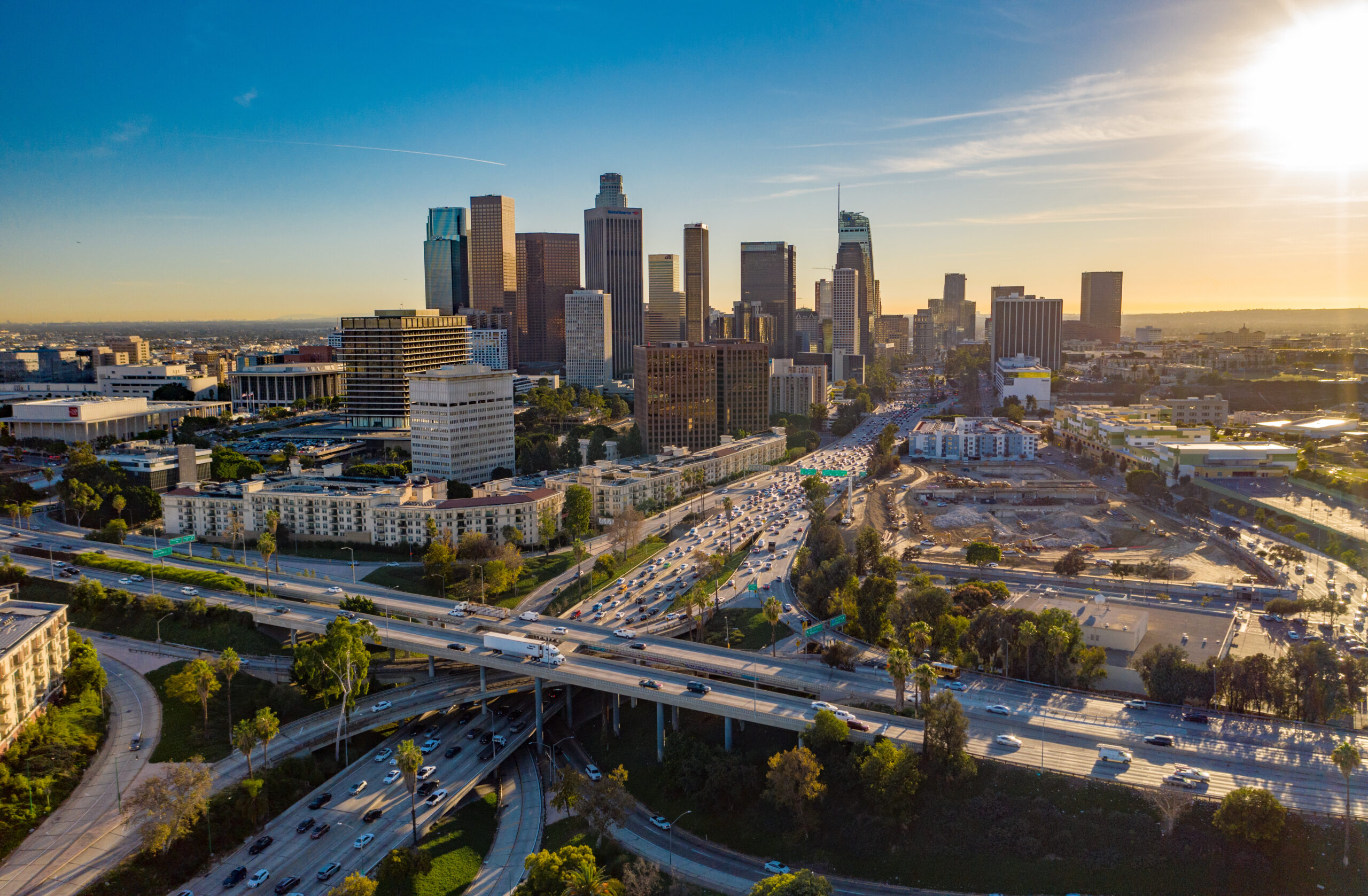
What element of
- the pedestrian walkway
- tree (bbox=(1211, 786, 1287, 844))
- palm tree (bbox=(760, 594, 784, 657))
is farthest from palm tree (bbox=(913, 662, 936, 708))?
the pedestrian walkway

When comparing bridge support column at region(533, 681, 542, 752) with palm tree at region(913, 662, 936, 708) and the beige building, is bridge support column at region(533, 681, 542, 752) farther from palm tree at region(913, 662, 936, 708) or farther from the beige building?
the beige building

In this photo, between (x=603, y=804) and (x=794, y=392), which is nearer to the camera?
(x=603, y=804)

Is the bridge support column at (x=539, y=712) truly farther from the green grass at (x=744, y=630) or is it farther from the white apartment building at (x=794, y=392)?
the white apartment building at (x=794, y=392)

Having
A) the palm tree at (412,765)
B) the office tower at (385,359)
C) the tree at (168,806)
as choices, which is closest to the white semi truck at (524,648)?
the palm tree at (412,765)

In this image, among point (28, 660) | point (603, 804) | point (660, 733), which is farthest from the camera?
point (660, 733)

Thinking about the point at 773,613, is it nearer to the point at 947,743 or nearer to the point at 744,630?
the point at 744,630

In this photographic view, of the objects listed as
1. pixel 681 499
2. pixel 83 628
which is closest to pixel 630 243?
pixel 681 499

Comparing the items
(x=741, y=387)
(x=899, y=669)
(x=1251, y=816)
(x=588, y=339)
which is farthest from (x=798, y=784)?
(x=588, y=339)

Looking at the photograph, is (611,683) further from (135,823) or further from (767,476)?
(767,476)
